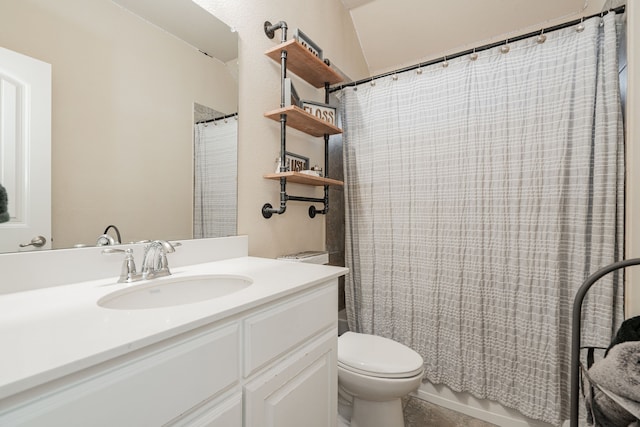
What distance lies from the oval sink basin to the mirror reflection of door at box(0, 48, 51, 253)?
26 cm

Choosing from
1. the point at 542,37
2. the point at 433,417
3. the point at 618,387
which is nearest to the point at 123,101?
the point at 618,387

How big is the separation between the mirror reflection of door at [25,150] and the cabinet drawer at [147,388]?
0.58 metres

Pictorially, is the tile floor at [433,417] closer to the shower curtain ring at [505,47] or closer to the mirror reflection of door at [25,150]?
the mirror reflection of door at [25,150]

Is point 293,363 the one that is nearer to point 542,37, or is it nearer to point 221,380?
point 221,380

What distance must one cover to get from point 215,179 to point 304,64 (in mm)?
865

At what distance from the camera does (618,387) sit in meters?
0.61

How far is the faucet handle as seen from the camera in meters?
0.87

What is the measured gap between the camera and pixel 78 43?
84 centimetres

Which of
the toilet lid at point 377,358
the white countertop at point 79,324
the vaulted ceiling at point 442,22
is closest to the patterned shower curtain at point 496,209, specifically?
the toilet lid at point 377,358

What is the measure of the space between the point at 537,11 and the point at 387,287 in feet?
6.68

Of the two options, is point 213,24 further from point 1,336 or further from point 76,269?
point 1,336

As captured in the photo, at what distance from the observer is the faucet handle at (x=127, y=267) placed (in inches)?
34.3

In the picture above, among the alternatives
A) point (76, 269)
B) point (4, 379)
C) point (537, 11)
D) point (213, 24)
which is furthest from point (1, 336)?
point (537, 11)

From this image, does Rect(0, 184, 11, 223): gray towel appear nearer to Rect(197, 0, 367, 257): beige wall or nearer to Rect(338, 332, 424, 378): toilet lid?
Rect(197, 0, 367, 257): beige wall
